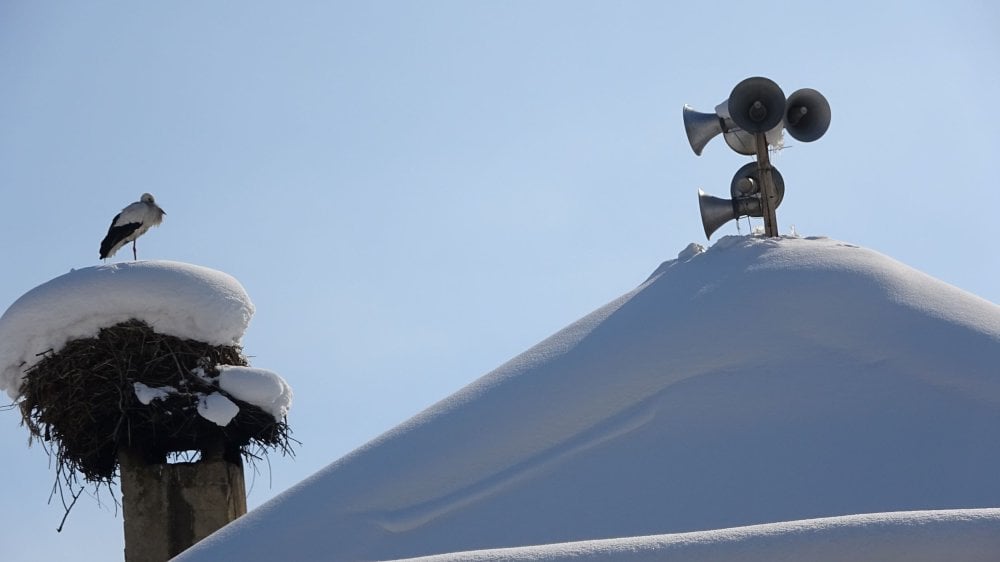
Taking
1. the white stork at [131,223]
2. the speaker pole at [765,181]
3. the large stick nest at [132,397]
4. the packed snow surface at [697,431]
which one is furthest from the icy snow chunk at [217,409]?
the speaker pole at [765,181]

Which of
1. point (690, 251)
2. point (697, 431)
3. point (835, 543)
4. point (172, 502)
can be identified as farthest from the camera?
point (172, 502)

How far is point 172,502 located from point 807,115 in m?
5.14

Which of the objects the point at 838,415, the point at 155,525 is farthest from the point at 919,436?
the point at 155,525

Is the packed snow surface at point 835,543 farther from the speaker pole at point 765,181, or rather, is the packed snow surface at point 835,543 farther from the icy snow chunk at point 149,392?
the icy snow chunk at point 149,392

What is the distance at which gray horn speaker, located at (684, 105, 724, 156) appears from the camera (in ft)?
26.8

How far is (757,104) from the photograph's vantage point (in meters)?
7.83

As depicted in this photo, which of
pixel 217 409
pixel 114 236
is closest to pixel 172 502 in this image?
pixel 217 409

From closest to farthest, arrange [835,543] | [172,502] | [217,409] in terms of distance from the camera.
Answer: [835,543]
[172,502]
[217,409]

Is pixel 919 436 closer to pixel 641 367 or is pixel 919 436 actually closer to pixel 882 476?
pixel 882 476

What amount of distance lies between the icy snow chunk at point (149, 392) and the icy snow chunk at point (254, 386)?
40 cm

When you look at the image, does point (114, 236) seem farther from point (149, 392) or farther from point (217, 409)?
point (217, 409)

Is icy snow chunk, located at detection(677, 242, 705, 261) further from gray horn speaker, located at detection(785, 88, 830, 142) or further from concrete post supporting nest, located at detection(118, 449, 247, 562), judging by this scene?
concrete post supporting nest, located at detection(118, 449, 247, 562)

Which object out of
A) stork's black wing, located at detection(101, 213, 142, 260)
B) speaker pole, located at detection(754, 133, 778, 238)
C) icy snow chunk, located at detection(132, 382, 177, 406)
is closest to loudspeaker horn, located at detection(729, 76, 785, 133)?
speaker pole, located at detection(754, 133, 778, 238)

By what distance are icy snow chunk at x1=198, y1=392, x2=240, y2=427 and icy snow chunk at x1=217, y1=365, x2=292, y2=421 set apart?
0.11m
